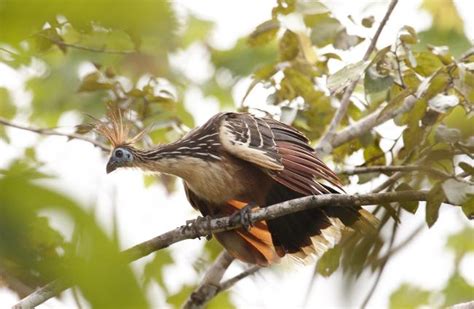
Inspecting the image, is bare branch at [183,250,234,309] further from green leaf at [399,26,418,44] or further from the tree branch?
A: green leaf at [399,26,418,44]

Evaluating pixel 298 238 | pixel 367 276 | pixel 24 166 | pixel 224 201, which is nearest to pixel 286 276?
pixel 298 238

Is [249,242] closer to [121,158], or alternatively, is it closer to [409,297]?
[121,158]

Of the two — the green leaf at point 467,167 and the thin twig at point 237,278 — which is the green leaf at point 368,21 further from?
the thin twig at point 237,278

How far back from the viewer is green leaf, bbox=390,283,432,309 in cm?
654

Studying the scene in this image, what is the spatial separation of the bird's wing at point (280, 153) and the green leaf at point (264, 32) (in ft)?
2.09

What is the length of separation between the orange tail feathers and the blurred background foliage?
1.06ft

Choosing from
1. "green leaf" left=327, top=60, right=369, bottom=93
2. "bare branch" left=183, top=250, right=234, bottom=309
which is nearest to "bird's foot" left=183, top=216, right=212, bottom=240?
"bare branch" left=183, top=250, right=234, bottom=309

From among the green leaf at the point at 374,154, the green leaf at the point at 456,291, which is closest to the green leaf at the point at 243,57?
the green leaf at the point at 374,154

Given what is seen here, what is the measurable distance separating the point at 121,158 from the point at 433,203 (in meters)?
2.00

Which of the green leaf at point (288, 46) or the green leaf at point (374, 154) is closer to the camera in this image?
the green leaf at point (374, 154)

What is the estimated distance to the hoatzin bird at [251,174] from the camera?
4055 millimetres

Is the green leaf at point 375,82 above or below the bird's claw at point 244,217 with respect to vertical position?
above

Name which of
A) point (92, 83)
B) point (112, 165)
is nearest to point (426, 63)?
point (112, 165)

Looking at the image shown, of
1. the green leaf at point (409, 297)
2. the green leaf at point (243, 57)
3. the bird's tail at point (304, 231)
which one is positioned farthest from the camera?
the green leaf at point (243, 57)
